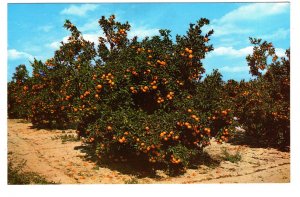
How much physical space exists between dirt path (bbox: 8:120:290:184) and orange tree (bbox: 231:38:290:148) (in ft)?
2.51

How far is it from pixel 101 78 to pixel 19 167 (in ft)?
9.89

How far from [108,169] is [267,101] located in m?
6.33

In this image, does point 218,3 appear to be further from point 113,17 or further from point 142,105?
point 113,17

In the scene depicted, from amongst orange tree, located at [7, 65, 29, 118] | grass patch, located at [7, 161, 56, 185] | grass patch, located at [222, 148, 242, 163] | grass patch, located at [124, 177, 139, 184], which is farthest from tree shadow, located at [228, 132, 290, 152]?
orange tree, located at [7, 65, 29, 118]

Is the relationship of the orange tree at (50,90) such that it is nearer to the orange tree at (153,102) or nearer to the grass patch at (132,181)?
the orange tree at (153,102)

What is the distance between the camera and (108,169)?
8.36 m

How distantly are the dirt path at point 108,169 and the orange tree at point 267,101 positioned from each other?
0.76 metres

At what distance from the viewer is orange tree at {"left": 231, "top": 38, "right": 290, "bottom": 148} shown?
11055 millimetres

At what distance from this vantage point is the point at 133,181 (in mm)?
7461

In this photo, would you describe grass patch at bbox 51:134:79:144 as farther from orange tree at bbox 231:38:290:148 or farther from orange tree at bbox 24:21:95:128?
orange tree at bbox 231:38:290:148

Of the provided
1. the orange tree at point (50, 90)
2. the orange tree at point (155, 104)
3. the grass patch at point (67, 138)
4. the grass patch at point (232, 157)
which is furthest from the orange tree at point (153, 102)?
the orange tree at point (50, 90)

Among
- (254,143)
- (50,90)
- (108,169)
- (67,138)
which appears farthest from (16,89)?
(254,143)

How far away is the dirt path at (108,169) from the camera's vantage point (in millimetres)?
7781
